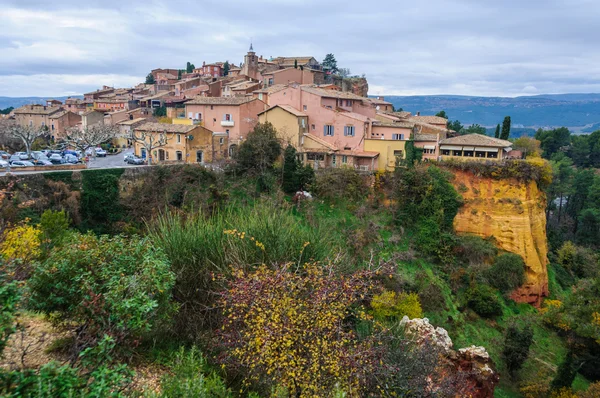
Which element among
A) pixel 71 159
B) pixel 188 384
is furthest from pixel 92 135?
pixel 188 384

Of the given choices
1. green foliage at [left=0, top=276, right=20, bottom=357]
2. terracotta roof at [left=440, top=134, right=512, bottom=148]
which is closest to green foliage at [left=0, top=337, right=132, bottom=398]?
green foliage at [left=0, top=276, right=20, bottom=357]

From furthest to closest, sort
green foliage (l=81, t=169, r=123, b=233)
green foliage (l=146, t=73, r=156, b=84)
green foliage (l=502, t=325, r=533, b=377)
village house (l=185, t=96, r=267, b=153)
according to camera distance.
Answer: green foliage (l=146, t=73, r=156, b=84) < village house (l=185, t=96, r=267, b=153) < green foliage (l=81, t=169, r=123, b=233) < green foliage (l=502, t=325, r=533, b=377)

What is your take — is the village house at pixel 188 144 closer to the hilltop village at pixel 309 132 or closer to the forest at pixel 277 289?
the hilltop village at pixel 309 132

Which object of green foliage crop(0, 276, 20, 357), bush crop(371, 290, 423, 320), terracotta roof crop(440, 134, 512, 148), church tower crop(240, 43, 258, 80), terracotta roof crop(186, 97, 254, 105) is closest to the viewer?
green foliage crop(0, 276, 20, 357)

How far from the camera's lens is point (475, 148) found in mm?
27250

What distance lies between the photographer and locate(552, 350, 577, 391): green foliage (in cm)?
1484

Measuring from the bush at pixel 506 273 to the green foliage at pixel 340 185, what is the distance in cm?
902

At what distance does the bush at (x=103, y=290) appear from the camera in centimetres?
572

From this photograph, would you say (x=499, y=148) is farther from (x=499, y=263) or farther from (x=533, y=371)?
(x=533, y=371)

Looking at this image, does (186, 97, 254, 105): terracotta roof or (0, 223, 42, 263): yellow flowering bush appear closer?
(0, 223, 42, 263): yellow flowering bush

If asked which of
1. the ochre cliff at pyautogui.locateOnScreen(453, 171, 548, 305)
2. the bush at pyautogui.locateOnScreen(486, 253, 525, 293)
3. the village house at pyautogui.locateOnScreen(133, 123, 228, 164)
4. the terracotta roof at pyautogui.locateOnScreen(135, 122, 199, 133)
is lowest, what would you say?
the bush at pyautogui.locateOnScreen(486, 253, 525, 293)

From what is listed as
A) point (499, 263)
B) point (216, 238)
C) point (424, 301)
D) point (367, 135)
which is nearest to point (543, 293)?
point (499, 263)

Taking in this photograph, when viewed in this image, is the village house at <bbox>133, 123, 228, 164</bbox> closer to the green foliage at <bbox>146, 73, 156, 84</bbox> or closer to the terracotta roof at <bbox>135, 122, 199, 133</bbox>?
the terracotta roof at <bbox>135, 122, 199, 133</bbox>

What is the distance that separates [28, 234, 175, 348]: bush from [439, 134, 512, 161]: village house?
24.5 meters
